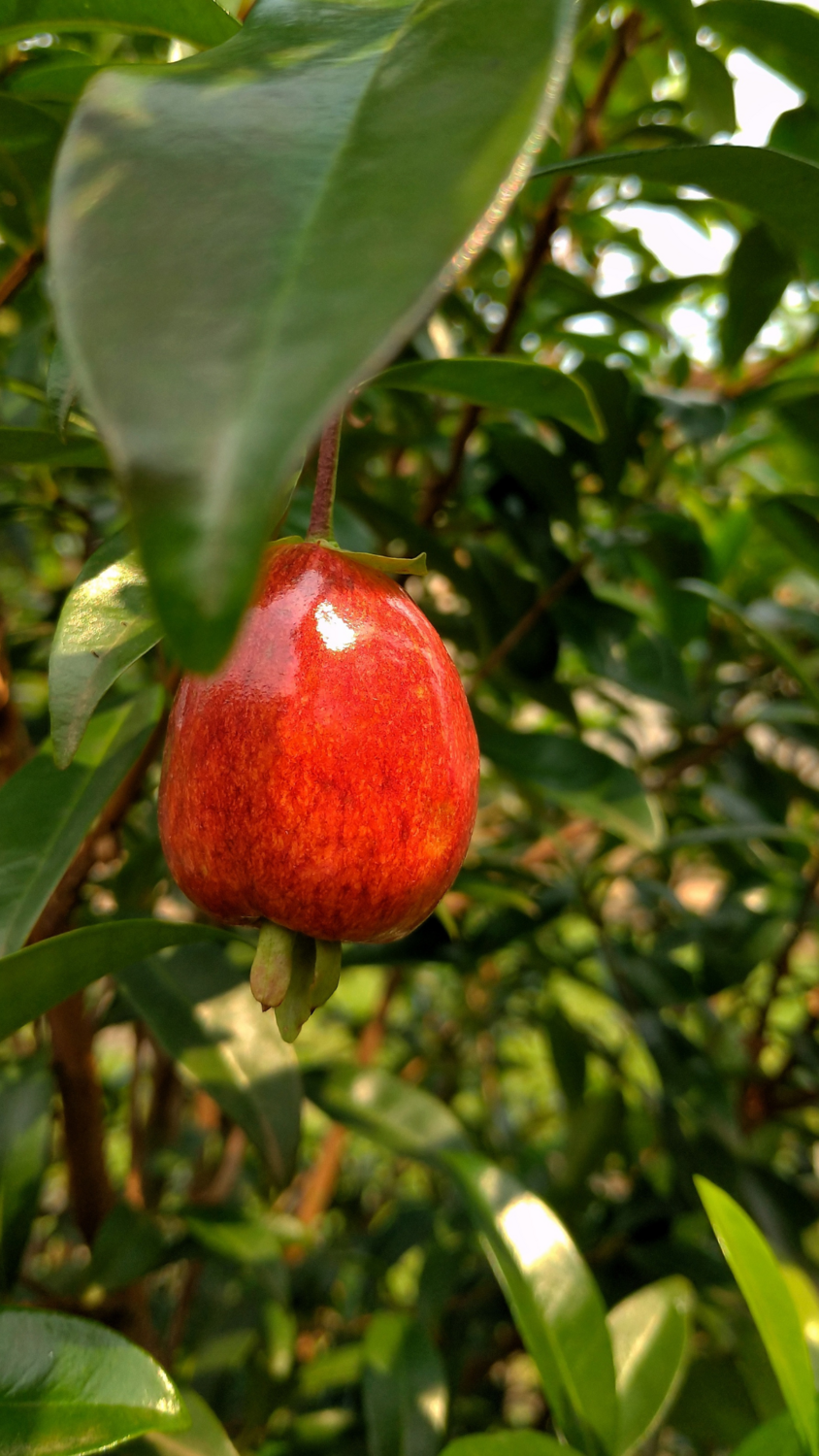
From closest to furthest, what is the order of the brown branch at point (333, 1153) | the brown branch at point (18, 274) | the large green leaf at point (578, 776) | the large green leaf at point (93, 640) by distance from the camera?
the large green leaf at point (93, 640) → the brown branch at point (18, 274) → the large green leaf at point (578, 776) → the brown branch at point (333, 1153)

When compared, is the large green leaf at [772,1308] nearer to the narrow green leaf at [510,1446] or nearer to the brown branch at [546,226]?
the narrow green leaf at [510,1446]

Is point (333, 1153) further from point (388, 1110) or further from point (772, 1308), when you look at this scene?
point (772, 1308)

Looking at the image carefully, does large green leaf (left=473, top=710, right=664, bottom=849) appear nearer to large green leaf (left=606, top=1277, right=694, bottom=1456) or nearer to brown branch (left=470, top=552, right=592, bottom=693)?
brown branch (left=470, top=552, right=592, bottom=693)

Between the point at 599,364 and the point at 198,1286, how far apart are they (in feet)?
3.26

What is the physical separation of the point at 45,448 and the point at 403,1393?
630mm

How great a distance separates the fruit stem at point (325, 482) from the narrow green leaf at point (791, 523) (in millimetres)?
398

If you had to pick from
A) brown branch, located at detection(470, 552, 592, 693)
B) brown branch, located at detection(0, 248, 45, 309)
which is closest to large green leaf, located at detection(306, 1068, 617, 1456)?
brown branch, located at detection(470, 552, 592, 693)

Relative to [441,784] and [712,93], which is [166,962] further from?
[712,93]

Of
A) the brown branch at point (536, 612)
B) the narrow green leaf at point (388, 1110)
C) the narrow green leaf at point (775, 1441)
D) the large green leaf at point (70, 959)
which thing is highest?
the large green leaf at point (70, 959)

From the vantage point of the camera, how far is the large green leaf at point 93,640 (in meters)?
0.33

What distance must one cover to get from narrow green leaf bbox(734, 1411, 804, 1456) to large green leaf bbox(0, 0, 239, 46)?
63cm

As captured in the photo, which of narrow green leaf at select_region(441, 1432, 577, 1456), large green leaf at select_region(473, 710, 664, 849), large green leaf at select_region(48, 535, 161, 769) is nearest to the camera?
large green leaf at select_region(48, 535, 161, 769)

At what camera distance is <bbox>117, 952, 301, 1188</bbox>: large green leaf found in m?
0.59

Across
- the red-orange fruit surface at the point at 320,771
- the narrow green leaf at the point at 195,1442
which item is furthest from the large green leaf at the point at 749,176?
the narrow green leaf at the point at 195,1442
